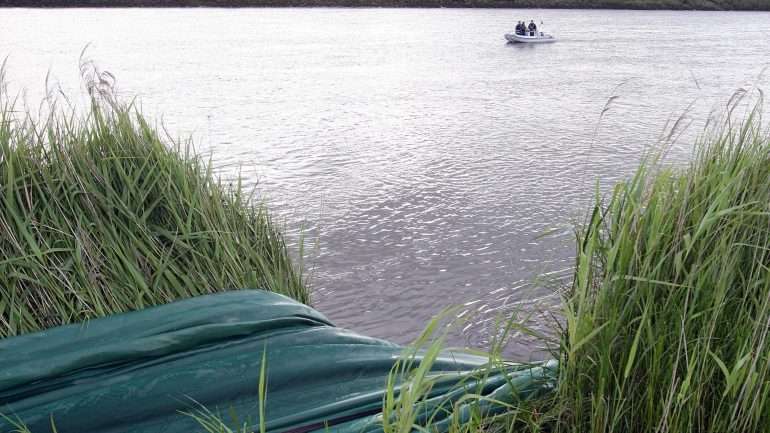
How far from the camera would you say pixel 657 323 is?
176cm

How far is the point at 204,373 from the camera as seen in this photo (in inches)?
88.6

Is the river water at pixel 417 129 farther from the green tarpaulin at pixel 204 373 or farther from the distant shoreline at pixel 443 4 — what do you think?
the distant shoreline at pixel 443 4

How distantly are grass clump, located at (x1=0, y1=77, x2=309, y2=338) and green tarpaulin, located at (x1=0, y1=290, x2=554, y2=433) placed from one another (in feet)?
0.87

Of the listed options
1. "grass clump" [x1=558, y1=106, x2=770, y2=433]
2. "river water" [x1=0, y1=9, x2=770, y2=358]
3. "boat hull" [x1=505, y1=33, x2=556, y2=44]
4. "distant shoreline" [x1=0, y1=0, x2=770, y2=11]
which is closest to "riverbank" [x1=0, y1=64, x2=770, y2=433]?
"grass clump" [x1=558, y1=106, x2=770, y2=433]

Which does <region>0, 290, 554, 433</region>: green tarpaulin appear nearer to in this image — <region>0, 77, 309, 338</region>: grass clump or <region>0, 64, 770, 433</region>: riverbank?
<region>0, 64, 770, 433</region>: riverbank

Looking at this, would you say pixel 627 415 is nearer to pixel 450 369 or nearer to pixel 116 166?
pixel 450 369

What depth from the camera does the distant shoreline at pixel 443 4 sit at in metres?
34.6

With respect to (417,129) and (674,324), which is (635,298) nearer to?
(674,324)

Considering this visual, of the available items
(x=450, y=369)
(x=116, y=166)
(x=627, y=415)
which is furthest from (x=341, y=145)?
(x=627, y=415)

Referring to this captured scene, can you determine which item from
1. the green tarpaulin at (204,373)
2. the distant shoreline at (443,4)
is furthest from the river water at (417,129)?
the distant shoreline at (443,4)

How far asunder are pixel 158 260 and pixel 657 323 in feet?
6.12

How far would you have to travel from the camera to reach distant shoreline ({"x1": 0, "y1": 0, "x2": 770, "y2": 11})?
113 feet

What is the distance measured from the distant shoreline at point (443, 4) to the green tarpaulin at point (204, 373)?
→ 35352 mm

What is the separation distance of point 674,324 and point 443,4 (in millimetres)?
39514
